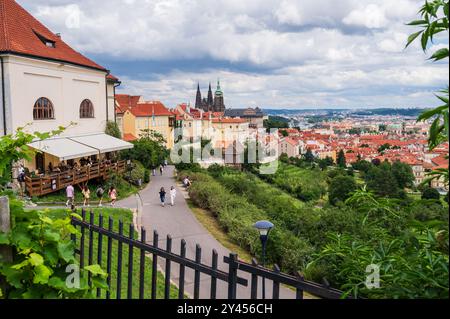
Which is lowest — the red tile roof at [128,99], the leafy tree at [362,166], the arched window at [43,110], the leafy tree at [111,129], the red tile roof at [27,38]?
the leafy tree at [362,166]

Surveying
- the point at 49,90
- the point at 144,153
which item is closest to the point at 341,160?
the point at 144,153

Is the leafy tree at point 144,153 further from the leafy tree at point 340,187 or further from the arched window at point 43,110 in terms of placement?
the leafy tree at point 340,187

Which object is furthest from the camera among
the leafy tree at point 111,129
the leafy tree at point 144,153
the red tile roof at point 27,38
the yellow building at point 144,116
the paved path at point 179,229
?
the yellow building at point 144,116

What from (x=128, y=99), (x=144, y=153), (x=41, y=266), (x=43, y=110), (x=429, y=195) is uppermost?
(x=128, y=99)

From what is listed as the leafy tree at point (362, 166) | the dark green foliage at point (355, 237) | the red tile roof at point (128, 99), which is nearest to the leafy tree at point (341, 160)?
the leafy tree at point (362, 166)

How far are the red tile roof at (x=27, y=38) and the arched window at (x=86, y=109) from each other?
2.20 metres

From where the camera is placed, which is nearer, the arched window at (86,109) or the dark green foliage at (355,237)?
the dark green foliage at (355,237)

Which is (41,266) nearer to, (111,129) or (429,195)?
(429,195)

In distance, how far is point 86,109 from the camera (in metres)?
27.3

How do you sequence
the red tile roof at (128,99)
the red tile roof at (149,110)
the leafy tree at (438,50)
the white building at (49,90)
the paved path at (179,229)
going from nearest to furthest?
1. the leafy tree at (438,50)
2. the paved path at (179,229)
3. the white building at (49,90)
4. the red tile roof at (149,110)
5. the red tile roof at (128,99)

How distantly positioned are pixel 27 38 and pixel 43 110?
376 centimetres

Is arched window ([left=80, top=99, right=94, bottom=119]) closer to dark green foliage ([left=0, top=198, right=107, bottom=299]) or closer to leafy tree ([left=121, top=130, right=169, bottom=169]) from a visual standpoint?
leafy tree ([left=121, top=130, right=169, bottom=169])

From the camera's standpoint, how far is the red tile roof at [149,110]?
2482 inches
